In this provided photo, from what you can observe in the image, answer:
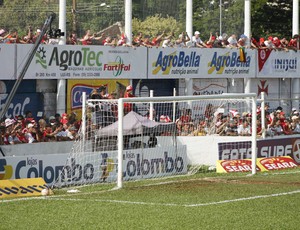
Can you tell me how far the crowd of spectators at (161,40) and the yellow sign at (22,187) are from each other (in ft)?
25.1

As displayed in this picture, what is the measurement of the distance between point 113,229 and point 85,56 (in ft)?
53.2

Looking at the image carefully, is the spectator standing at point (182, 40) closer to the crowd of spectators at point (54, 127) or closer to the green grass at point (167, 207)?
the crowd of spectators at point (54, 127)

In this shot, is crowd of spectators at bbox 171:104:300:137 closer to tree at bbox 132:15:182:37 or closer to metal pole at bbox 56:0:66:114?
metal pole at bbox 56:0:66:114

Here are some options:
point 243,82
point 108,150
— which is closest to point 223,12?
point 243,82

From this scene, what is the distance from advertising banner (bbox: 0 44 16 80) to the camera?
25.9 metres

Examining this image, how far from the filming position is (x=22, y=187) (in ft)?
56.7

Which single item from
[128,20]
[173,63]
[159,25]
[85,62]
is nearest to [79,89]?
[85,62]

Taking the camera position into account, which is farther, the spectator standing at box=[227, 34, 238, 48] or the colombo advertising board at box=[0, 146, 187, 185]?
the spectator standing at box=[227, 34, 238, 48]

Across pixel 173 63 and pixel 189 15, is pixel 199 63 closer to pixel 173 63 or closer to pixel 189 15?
pixel 173 63

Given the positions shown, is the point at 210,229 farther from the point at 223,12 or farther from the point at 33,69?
the point at 223,12

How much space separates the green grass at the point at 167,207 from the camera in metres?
13.4

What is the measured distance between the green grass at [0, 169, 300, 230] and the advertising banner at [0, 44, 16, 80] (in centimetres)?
767

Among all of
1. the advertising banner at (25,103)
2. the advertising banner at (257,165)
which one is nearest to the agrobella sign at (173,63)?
the advertising banner at (25,103)

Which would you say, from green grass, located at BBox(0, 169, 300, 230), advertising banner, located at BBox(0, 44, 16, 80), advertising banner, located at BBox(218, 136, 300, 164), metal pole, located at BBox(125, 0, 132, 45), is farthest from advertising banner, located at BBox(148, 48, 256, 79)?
green grass, located at BBox(0, 169, 300, 230)
